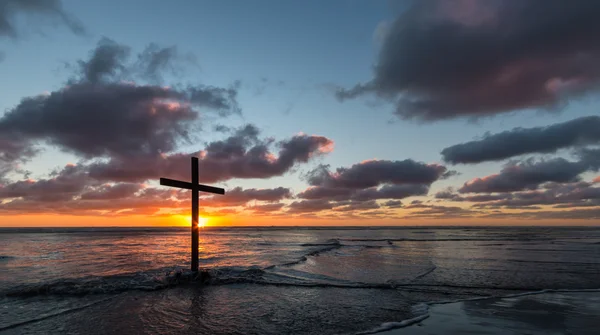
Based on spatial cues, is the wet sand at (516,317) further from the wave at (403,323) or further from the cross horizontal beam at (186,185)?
the cross horizontal beam at (186,185)

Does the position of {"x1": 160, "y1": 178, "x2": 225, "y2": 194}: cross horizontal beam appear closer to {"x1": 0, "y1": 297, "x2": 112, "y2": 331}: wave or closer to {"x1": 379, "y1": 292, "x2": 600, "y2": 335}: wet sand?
{"x1": 0, "y1": 297, "x2": 112, "y2": 331}: wave

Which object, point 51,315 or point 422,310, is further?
point 422,310

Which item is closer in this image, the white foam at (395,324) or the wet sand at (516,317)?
the wet sand at (516,317)

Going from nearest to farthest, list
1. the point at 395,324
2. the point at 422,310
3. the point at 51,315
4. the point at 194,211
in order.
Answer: the point at 395,324 → the point at 51,315 → the point at 422,310 → the point at 194,211

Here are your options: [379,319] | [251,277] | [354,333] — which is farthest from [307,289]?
[354,333]

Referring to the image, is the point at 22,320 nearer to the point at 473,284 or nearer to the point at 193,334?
the point at 193,334

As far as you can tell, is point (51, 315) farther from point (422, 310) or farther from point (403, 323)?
point (422, 310)

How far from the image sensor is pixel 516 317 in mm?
9070

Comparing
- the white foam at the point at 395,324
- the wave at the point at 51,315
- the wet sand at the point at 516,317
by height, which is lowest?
the wet sand at the point at 516,317

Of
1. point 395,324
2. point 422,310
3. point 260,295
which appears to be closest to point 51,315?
point 260,295

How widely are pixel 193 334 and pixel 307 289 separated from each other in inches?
262

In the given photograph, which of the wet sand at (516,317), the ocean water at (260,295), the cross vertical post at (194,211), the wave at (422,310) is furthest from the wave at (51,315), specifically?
the wet sand at (516,317)

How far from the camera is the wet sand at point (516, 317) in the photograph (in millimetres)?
7961

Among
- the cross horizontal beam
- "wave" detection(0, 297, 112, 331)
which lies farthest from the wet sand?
the cross horizontal beam
